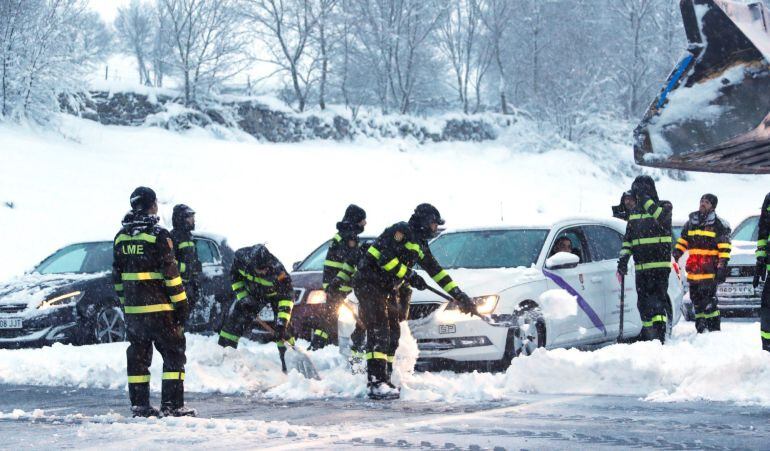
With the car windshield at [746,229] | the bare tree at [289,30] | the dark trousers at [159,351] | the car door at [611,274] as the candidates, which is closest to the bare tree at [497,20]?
the bare tree at [289,30]

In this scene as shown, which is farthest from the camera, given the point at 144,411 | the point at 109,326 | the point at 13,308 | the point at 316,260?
the point at 316,260

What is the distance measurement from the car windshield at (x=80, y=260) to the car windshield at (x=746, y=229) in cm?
927

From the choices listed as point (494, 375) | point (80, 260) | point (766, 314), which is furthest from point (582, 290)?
point (80, 260)

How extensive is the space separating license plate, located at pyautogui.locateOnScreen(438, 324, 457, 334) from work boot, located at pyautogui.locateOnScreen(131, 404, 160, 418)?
310 cm

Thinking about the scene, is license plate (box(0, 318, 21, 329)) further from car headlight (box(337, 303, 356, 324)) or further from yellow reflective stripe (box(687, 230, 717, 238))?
yellow reflective stripe (box(687, 230, 717, 238))

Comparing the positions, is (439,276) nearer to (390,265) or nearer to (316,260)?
(390,265)

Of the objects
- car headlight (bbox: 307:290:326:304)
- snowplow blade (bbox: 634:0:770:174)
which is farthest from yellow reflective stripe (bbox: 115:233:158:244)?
car headlight (bbox: 307:290:326:304)

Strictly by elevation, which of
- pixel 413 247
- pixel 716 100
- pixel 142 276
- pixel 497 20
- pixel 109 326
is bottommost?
pixel 109 326

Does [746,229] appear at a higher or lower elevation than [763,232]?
lower

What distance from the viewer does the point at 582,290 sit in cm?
1223

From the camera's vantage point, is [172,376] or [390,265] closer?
[172,376]

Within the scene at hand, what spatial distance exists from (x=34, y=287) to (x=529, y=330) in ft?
21.2

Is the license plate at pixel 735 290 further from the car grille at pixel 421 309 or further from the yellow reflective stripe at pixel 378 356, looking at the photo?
the yellow reflective stripe at pixel 378 356

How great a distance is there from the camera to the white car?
35.1 feet
